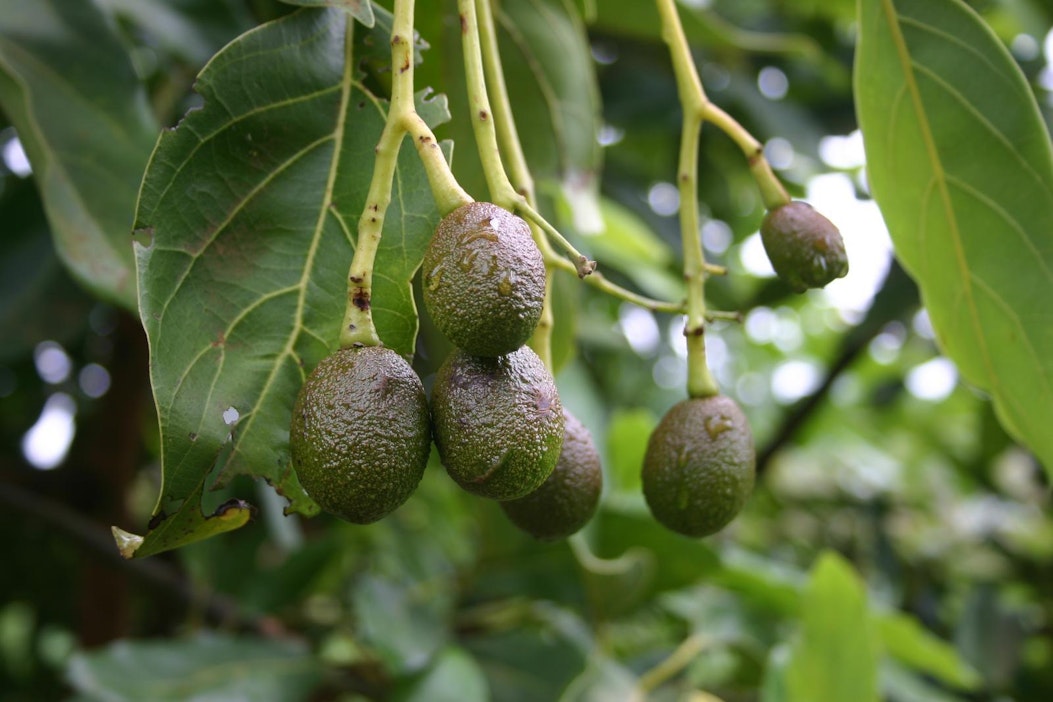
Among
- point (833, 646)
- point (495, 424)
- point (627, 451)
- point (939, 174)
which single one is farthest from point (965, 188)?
point (627, 451)

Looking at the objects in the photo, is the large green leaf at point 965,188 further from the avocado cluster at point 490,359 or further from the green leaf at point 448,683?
the green leaf at point 448,683

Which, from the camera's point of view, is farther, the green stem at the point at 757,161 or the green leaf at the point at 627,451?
the green leaf at the point at 627,451

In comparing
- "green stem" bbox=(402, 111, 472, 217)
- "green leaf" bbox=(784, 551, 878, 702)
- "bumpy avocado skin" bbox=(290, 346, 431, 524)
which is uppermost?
"green stem" bbox=(402, 111, 472, 217)

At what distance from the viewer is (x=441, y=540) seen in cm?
329

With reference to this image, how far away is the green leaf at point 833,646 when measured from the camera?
1.80 metres

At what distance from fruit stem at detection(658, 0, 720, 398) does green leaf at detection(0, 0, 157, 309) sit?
0.72 metres

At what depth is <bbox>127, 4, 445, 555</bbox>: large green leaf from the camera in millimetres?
928

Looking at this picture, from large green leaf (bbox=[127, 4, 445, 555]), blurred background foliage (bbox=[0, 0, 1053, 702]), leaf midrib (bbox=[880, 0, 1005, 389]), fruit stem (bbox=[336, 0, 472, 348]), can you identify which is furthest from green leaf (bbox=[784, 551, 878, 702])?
fruit stem (bbox=[336, 0, 472, 348])

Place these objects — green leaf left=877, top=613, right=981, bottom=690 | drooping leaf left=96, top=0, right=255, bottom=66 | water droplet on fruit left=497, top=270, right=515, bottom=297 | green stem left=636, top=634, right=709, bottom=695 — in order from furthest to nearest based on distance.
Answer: green leaf left=877, top=613, right=981, bottom=690, green stem left=636, top=634, right=709, bottom=695, drooping leaf left=96, top=0, right=255, bottom=66, water droplet on fruit left=497, top=270, right=515, bottom=297

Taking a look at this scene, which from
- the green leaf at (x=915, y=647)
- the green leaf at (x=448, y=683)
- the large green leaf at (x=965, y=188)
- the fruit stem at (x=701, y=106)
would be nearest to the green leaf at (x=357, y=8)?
the fruit stem at (x=701, y=106)

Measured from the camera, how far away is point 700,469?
102 centimetres

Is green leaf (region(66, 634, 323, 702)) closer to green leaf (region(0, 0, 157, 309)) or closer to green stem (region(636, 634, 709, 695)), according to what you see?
green stem (region(636, 634, 709, 695))

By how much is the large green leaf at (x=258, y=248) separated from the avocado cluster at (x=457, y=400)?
0.13m

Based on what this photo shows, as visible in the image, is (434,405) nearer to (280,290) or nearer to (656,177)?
(280,290)
